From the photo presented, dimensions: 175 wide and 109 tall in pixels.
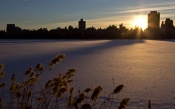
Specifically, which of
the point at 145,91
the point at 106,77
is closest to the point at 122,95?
the point at 145,91

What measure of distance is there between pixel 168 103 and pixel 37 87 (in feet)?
8.56

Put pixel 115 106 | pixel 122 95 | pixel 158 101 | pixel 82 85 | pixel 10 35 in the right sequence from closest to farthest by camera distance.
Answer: pixel 115 106
pixel 158 101
pixel 122 95
pixel 82 85
pixel 10 35

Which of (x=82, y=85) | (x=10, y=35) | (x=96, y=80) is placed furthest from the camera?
(x=10, y=35)

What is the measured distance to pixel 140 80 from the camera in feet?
25.6

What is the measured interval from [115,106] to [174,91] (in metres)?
1.85

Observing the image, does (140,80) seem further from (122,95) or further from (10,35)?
(10,35)

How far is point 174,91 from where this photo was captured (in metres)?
6.14

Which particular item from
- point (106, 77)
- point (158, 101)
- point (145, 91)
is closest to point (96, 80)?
point (106, 77)

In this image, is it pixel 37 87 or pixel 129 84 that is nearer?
pixel 37 87

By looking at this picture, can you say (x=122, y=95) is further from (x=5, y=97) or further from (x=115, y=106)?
(x=5, y=97)

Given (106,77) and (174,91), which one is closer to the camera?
(174,91)

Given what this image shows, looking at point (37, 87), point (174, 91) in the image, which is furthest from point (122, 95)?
point (37, 87)

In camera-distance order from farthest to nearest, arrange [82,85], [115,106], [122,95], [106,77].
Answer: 1. [106,77]
2. [82,85]
3. [122,95]
4. [115,106]

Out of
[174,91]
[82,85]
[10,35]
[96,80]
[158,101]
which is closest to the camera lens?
[158,101]
